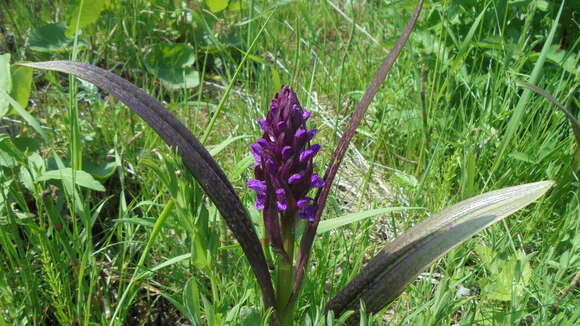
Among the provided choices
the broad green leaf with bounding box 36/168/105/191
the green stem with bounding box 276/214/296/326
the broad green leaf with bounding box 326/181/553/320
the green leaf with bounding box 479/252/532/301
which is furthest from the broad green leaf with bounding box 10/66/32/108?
the green leaf with bounding box 479/252/532/301

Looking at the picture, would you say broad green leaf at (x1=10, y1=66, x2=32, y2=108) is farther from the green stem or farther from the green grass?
the green stem

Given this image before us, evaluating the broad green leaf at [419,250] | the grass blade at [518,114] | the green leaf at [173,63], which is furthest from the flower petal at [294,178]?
the green leaf at [173,63]

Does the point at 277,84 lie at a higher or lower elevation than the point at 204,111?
higher

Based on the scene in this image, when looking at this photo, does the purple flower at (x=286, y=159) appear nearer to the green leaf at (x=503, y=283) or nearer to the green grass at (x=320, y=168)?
the green grass at (x=320, y=168)

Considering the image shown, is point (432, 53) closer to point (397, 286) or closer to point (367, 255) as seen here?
point (367, 255)

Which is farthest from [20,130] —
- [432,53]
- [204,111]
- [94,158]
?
[432,53]

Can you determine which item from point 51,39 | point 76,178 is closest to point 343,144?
point 76,178
